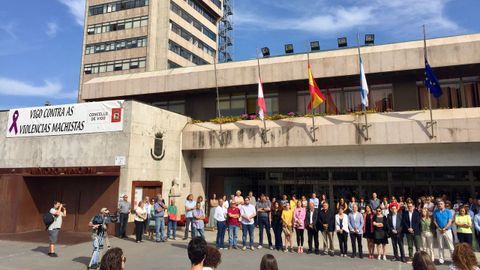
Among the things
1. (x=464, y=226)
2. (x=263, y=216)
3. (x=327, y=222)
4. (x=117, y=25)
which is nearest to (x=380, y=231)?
(x=327, y=222)

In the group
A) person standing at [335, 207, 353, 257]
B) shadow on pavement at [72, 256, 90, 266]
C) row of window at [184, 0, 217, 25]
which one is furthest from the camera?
row of window at [184, 0, 217, 25]

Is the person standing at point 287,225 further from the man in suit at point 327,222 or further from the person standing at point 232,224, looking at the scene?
the person standing at point 232,224

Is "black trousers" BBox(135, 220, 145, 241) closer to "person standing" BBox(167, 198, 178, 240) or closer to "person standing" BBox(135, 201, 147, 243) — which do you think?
"person standing" BBox(135, 201, 147, 243)

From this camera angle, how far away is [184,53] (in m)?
55.3

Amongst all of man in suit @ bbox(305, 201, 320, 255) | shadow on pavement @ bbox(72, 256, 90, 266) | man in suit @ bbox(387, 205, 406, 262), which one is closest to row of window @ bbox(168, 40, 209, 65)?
shadow on pavement @ bbox(72, 256, 90, 266)

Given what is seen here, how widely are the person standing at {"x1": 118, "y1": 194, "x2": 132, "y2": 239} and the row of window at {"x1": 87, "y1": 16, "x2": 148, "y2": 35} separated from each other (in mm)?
40337

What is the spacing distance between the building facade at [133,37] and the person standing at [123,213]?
3616 centimetres

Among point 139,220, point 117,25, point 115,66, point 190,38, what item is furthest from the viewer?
point 190,38

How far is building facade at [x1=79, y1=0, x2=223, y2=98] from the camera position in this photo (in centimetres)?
4988

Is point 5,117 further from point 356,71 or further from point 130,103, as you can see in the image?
point 356,71

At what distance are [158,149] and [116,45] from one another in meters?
38.7

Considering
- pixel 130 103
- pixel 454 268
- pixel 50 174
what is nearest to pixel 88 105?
pixel 130 103

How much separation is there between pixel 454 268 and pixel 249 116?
16.3 metres

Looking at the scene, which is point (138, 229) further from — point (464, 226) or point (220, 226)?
point (464, 226)
